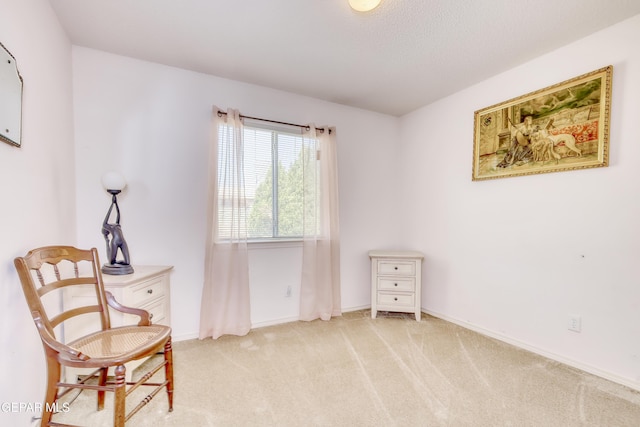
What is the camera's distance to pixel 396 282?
3057mm

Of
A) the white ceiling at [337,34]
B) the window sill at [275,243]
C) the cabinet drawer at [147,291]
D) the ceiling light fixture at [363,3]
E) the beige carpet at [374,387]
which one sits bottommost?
the beige carpet at [374,387]

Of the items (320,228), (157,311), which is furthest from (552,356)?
(157,311)

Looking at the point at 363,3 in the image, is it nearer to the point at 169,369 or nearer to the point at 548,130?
the point at 548,130

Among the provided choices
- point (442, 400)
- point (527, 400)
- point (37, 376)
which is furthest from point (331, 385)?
point (37, 376)

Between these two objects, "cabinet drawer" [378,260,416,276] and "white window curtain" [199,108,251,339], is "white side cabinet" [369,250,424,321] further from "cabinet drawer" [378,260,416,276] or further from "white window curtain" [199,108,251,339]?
"white window curtain" [199,108,251,339]

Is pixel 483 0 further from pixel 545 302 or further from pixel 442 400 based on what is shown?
pixel 442 400

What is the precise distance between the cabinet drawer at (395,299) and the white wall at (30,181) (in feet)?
8.96

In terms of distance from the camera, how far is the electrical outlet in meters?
2.05

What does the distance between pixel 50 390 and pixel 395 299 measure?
2.75 metres

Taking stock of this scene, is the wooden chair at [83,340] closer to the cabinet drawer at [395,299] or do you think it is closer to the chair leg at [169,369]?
the chair leg at [169,369]

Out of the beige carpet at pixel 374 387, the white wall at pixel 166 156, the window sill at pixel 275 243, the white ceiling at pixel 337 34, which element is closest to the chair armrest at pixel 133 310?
the beige carpet at pixel 374 387

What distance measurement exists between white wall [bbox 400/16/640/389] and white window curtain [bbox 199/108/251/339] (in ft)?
6.98

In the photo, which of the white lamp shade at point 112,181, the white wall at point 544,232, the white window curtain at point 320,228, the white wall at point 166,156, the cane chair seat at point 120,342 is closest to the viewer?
the cane chair seat at point 120,342

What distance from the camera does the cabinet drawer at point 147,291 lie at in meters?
1.87
